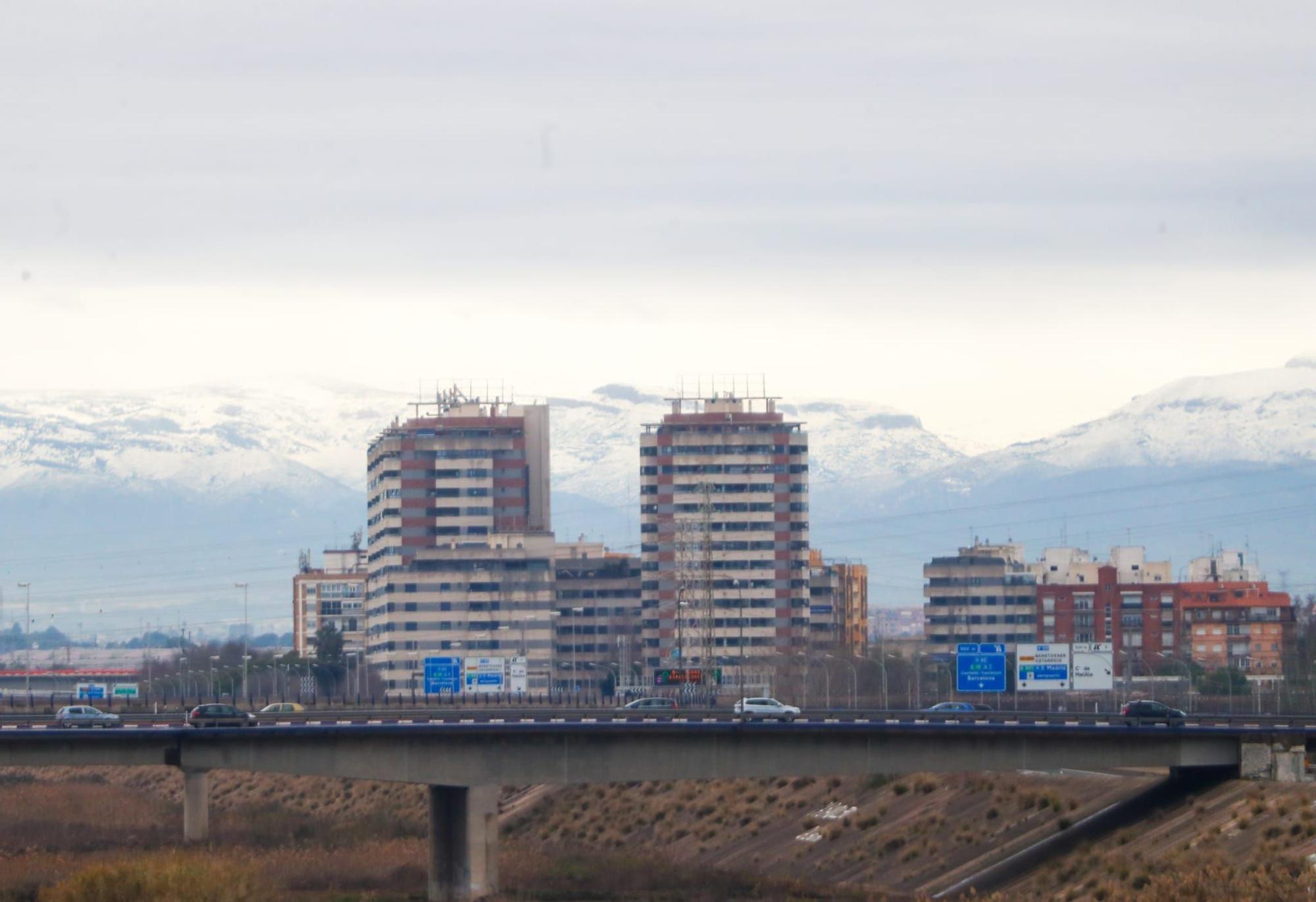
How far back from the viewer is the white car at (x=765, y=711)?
119 metres

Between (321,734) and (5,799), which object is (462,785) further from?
(5,799)

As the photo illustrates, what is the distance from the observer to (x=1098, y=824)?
10419 centimetres

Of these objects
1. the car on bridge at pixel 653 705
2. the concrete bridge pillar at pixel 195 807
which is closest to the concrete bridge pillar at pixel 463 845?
the concrete bridge pillar at pixel 195 807

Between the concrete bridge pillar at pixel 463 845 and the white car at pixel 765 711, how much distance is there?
15514 millimetres

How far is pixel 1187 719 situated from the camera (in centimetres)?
11388

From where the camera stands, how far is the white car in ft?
391

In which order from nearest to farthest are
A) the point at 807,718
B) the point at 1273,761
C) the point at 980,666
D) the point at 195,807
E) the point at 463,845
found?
the point at 1273,761 < the point at 463,845 < the point at 807,718 < the point at 195,807 < the point at 980,666

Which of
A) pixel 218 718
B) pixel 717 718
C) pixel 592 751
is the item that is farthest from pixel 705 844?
pixel 218 718

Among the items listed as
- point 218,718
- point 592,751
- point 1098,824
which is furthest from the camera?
point 218,718

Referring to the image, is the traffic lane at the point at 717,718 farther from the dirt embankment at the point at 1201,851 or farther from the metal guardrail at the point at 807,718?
the dirt embankment at the point at 1201,851

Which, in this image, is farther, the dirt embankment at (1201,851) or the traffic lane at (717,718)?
the traffic lane at (717,718)

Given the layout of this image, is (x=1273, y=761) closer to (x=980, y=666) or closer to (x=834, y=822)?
(x=834, y=822)

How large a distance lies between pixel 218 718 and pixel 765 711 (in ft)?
116

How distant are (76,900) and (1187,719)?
181 feet
